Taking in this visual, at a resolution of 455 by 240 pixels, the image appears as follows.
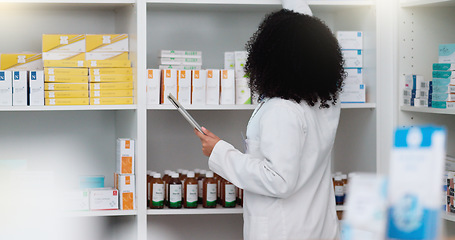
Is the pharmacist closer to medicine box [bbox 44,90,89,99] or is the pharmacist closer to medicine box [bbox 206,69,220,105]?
medicine box [bbox 206,69,220,105]

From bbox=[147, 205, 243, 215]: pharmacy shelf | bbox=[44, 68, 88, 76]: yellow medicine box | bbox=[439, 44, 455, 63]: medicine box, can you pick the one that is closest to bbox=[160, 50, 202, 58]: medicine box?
bbox=[44, 68, 88, 76]: yellow medicine box

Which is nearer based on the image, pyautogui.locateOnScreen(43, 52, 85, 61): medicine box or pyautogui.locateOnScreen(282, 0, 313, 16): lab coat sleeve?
pyautogui.locateOnScreen(282, 0, 313, 16): lab coat sleeve

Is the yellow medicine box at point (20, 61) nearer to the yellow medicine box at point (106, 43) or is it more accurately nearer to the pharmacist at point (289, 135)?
the yellow medicine box at point (106, 43)

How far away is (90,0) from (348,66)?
1211mm

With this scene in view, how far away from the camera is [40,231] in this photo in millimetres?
2523

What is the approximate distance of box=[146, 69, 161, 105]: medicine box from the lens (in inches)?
100.0

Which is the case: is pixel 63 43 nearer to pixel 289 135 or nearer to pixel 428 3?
pixel 289 135

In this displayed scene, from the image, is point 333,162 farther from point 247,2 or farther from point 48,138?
point 48,138

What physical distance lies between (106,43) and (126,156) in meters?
0.52

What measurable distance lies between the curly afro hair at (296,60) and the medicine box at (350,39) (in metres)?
0.68

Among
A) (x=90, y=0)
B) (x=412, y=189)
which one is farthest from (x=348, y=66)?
(x=412, y=189)

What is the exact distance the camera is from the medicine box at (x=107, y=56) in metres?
2.59

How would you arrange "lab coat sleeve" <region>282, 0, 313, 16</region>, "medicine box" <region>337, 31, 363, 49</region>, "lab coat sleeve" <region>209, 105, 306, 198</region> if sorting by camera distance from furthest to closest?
"medicine box" <region>337, 31, 363, 49</region>
"lab coat sleeve" <region>282, 0, 313, 16</region>
"lab coat sleeve" <region>209, 105, 306, 198</region>

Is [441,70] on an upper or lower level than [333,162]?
upper
